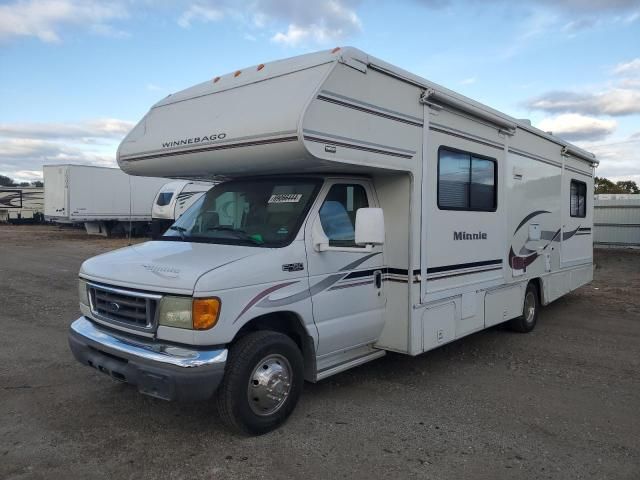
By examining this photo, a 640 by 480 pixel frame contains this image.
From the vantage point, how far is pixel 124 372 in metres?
3.89

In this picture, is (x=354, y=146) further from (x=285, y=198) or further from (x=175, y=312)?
(x=175, y=312)

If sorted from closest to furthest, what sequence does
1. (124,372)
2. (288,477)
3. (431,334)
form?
1. (288,477)
2. (124,372)
3. (431,334)

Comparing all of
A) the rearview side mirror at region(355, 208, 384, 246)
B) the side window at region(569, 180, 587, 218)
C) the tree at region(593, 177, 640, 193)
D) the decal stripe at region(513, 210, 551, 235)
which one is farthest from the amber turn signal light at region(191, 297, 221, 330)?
the tree at region(593, 177, 640, 193)

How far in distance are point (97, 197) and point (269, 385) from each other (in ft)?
79.0

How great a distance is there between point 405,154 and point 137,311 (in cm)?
271

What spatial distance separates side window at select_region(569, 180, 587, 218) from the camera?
9117 millimetres

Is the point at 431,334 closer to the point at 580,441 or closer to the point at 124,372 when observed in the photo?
the point at 580,441

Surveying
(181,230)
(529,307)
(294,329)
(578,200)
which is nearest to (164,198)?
(578,200)

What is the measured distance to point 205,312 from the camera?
371cm

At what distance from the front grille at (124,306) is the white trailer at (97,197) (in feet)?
73.7

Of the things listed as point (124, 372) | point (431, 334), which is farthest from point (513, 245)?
point (124, 372)

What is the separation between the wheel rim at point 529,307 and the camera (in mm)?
7566

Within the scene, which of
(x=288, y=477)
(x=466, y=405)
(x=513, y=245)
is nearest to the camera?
(x=288, y=477)

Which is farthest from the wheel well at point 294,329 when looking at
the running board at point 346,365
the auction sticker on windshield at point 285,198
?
the auction sticker on windshield at point 285,198
